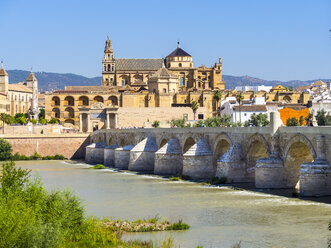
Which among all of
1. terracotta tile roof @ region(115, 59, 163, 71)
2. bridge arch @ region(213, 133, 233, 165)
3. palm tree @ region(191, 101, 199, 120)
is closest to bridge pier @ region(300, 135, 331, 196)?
bridge arch @ region(213, 133, 233, 165)

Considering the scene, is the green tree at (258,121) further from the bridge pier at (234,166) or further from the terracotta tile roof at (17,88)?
the terracotta tile roof at (17,88)

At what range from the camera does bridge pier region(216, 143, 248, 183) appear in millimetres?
38438

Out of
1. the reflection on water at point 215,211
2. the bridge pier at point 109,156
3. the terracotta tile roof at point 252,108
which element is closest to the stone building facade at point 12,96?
the terracotta tile roof at point 252,108

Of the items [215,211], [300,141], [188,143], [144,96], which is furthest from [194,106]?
[215,211]

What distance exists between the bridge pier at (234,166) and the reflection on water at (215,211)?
1.86 meters

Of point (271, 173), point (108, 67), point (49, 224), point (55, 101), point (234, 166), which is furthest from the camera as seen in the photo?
point (108, 67)

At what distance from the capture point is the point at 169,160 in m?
49.4

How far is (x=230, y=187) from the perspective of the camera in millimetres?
36781

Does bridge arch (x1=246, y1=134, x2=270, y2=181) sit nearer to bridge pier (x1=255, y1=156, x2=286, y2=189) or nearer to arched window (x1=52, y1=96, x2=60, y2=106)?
bridge pier (x1=255, y1=156, x2=286, y2=189)

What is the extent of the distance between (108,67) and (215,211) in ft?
358

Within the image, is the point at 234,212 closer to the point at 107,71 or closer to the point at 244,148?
the point at 244,148

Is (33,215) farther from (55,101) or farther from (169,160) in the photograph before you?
(55,101)

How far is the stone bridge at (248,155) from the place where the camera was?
3006 cm

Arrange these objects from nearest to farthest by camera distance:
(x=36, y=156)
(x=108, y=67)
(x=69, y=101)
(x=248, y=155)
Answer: (x=248, y=155) < (x=36, y=156) < (x=69, y=101) < (x=108, y=67)
